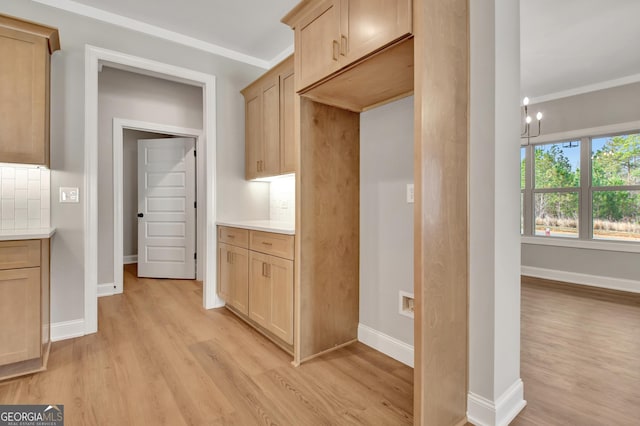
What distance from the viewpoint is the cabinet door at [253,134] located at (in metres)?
3.26

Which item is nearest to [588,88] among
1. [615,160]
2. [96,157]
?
[615,160]

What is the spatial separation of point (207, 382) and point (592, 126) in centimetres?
561

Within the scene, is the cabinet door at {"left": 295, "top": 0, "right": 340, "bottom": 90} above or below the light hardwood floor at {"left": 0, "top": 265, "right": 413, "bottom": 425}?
above

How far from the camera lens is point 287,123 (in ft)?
9.32

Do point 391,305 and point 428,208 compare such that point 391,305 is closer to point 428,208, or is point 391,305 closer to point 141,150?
point 428,208

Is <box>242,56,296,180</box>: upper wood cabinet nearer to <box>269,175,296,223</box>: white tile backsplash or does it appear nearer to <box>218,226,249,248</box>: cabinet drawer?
<box>269,175,296,223</box>: white tile backsplash

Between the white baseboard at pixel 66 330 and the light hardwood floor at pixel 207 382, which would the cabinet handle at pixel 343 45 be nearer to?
the light hardwood floor at pixel 207 382

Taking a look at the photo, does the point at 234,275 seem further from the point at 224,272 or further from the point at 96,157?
the point at 96,157

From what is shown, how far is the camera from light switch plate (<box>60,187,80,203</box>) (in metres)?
2.58

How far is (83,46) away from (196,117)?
163 centimetres

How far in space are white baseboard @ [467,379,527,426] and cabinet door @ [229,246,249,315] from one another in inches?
72.8

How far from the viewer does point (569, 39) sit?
3.21m

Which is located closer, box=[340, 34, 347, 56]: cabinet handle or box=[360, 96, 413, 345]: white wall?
box=[340, 34, 347, 56]: cabinet handle
